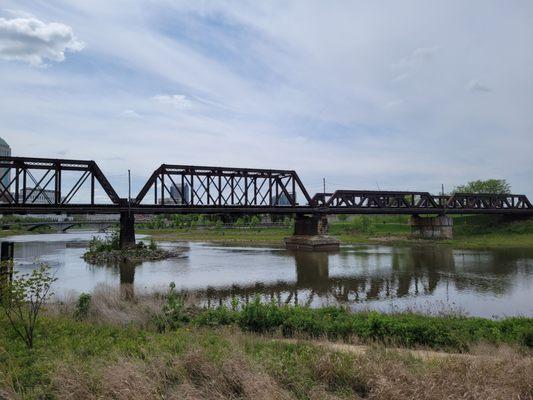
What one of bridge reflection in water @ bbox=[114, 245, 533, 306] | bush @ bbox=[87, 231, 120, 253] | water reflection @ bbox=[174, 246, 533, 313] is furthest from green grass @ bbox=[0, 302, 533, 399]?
bush @ bbox=[87, 231, 120, 253]

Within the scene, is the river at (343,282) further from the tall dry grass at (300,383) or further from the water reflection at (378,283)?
the tall dry grass at (300,383)

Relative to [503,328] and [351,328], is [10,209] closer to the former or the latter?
[351,328]

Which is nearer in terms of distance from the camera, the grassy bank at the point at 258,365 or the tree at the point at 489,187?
the grassy bank at the point at 258,365

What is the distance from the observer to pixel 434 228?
75.2 meters

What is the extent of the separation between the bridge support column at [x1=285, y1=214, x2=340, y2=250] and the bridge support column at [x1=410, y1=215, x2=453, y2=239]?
22.9m

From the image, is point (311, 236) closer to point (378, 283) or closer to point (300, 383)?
point (378, 283)

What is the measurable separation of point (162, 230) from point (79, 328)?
11704cm

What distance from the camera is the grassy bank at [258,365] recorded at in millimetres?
6645

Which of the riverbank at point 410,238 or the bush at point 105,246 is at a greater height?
the bush at point 105,246

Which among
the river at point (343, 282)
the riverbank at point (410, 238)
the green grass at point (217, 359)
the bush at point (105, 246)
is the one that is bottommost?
the riverbank at point (410, 238)

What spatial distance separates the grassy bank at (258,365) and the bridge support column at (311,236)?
47730 mm

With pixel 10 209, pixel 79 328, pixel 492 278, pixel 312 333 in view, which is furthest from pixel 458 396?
pixel 10 209

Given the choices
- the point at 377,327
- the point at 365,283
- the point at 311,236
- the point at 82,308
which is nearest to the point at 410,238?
the point at 311,236

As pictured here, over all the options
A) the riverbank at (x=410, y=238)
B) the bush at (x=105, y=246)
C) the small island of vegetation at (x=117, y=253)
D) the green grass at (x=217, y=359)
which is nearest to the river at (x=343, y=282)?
the small island of vegetation at (x=117, y=253)
